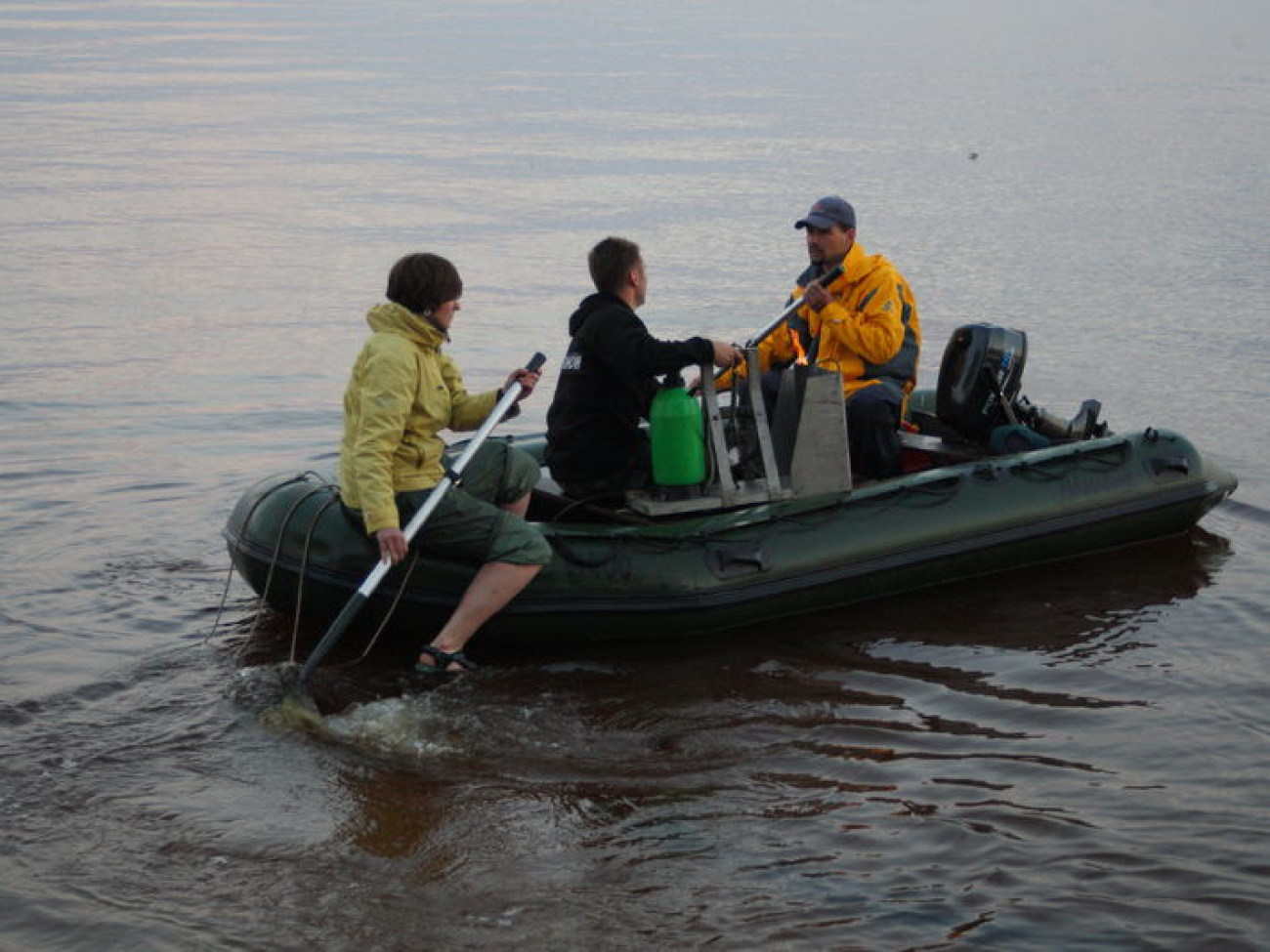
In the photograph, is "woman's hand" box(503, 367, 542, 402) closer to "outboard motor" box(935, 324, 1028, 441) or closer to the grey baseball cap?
the grey baseball cap

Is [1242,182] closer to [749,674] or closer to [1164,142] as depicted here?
[1164,142]

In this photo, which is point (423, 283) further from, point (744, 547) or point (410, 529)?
point (744, 547)

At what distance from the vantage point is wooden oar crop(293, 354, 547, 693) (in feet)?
20.4

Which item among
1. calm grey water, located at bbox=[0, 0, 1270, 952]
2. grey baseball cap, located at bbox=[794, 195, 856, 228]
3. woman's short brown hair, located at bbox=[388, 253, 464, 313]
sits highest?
grey baseball cap, located at bbox=[794, 195, 856, 228]

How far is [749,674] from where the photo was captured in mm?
6820

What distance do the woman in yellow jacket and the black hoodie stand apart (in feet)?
1.18

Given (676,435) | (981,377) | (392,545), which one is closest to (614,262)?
(676,435)

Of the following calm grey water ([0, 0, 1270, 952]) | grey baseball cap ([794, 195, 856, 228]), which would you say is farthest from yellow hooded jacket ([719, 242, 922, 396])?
calm grey water ([0, 0, 1270, 952])

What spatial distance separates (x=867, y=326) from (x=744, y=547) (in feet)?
4.16

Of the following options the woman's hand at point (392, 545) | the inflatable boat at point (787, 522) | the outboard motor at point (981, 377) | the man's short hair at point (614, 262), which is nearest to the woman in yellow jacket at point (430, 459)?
the woman's hand at point (392, 545)

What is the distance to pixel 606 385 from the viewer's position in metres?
7.06

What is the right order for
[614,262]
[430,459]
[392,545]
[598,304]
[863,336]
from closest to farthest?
1. [392,545]
2. [430,459]
3. [614,262]
4. [598,304]
5. [863,336]

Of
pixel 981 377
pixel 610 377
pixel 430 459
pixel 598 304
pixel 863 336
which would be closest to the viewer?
pixel 430 459

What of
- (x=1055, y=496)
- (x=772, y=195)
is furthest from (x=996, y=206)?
(x=1055, y=496)
